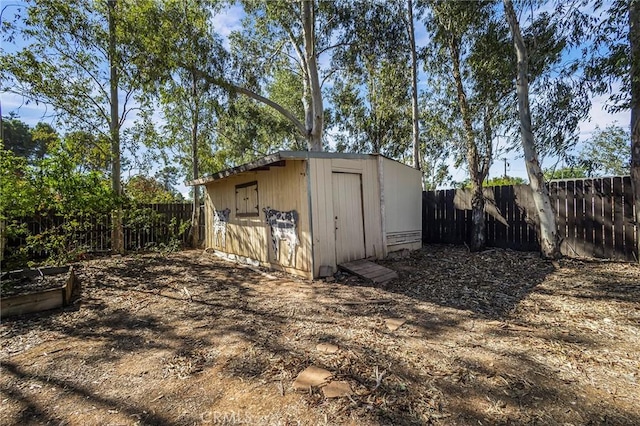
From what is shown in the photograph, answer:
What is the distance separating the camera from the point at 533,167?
5.85 metres

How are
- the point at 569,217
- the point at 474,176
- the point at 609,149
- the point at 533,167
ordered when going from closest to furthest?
the point at 533,167, the point at 569,217, the point at 474,176, the point at 609,149

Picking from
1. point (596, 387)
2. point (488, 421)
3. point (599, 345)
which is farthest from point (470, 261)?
point (488, 421)

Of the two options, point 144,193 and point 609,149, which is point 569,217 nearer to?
point 144,193

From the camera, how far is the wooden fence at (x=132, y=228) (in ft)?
20.1

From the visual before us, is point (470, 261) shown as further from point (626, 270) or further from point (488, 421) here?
point (488, 421)

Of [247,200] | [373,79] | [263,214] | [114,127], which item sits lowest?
[263,214]

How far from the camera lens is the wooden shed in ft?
17.0

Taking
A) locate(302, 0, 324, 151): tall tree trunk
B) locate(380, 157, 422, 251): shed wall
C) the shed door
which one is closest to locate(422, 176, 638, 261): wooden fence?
locate(380, 157, 422, 251): shed wall

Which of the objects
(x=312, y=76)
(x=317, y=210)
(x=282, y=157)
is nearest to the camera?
(x=282, y=157)

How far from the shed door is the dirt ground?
2.83 feet

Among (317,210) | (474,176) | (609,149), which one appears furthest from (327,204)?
(609,149)

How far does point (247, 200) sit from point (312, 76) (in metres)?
4.07

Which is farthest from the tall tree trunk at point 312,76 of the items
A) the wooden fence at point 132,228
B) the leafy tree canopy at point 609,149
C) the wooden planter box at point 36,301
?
the leafy tree canopy at point 609,149

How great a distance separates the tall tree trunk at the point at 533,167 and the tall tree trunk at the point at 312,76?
14.5ft
